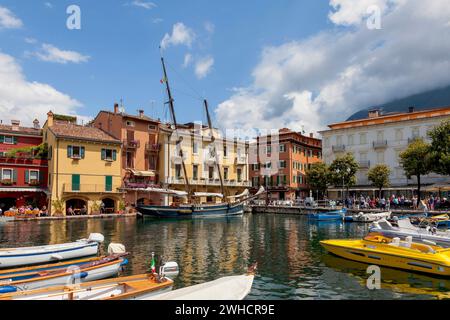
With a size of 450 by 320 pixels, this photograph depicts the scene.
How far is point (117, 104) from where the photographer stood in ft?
187

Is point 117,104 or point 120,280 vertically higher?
point 117,104

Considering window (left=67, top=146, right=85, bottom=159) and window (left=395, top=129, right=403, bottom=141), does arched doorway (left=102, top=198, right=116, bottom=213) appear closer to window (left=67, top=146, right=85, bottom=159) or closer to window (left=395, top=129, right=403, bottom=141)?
window (left=67, top=146, right=85, bottom=159)

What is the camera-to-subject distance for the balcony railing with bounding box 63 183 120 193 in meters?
46.4

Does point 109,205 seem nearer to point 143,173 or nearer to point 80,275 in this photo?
point 143,173

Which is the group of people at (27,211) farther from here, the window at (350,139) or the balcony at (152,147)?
the window at (350,139)

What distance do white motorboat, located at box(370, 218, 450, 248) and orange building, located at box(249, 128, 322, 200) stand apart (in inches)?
1783

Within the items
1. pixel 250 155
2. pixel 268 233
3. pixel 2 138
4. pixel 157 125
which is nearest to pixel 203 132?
pixel 157 125

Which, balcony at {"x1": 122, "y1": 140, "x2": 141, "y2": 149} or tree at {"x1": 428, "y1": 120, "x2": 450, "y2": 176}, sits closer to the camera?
tree at {"x1": 428, "y1": 120, "x2": 450, "y2": 176}

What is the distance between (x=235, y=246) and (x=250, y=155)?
52362 mm

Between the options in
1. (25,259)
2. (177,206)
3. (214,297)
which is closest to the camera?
(214,297)

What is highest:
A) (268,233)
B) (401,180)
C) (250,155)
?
(250,155)

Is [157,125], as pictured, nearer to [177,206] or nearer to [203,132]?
[203,132]

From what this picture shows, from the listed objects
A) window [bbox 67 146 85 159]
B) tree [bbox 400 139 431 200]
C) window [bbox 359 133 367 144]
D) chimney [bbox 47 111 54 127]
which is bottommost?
tree [bbox 400 139 431 200]

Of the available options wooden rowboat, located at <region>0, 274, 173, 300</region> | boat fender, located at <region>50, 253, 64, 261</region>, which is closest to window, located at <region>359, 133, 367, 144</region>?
boat fender, located at <region>50, 253, 64, 261</region>
